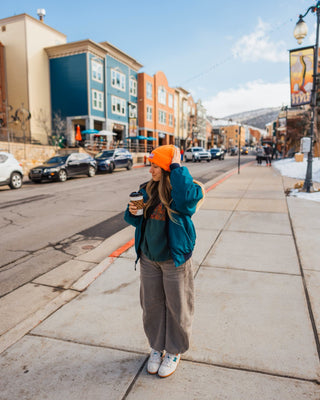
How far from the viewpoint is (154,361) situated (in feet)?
7.98

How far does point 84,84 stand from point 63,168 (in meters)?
18.1

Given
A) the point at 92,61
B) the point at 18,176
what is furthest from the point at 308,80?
the point at 92,61

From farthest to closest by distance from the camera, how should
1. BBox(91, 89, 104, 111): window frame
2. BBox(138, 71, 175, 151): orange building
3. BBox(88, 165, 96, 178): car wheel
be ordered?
BBox(138, 71, 175, 151): orange building < BBox(91, 89, 104, 111): window frame < BBox(88, 165, 96, 178): car wheel

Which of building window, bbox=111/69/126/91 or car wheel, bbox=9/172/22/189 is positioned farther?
building window, bbox=111/69/126/91

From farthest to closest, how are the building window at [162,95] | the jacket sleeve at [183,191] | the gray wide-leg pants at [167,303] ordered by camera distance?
the building window at [162,95] → the gray wide-leg pants at [167,303] → the jacket sleeve at [183,191]

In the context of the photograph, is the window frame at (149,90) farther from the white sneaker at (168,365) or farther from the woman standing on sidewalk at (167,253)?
the white sneaker at (168,365)

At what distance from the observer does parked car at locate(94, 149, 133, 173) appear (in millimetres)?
21578

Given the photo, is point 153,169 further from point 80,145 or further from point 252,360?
point 80,145

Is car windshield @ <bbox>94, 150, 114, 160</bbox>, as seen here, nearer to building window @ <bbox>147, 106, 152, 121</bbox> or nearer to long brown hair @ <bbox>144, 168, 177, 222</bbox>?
long brown hair @ <bbox>144, 168, 177, 222</bbox>

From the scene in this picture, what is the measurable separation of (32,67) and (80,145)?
9.10 m

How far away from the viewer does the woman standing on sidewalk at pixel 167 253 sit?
226 centimetres

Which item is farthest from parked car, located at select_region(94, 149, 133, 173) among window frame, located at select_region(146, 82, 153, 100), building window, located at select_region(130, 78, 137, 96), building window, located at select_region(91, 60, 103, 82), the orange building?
window frame, located at select_region(146, 82, 153, 100)

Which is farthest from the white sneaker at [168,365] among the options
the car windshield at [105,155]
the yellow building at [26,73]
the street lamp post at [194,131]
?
the street lamp post at [194,131]

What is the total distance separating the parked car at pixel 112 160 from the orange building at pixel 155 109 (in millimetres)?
15396
